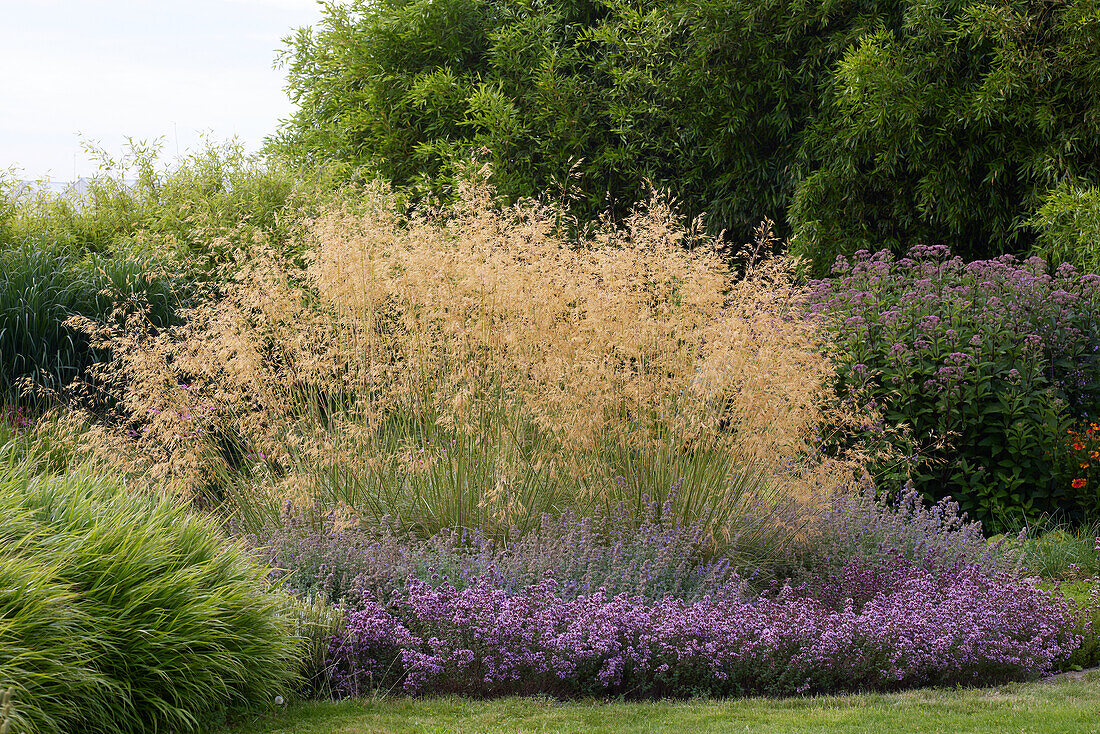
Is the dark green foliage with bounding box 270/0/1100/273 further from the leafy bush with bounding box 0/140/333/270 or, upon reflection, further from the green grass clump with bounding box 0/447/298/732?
the green grass clump with bounding box 0/447/298/732

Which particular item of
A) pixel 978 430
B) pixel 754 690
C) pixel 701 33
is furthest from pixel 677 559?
pixel 701 33

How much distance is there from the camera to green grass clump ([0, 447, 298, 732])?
3.24m

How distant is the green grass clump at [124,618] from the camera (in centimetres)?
324

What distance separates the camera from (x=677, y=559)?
195 inches

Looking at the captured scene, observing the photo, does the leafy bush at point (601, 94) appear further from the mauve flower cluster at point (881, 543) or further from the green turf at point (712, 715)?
the green turf at point (712, 715)

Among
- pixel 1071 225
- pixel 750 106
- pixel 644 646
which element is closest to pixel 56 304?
pixel 644 646

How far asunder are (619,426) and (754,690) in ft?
5.31

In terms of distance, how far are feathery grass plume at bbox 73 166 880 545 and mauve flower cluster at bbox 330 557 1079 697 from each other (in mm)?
792

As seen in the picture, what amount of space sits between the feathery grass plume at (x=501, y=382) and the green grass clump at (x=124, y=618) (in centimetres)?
141

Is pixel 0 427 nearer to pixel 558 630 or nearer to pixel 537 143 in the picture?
pixel 558 630

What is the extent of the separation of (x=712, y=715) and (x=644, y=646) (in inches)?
18.8

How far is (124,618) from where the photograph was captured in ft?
11.6

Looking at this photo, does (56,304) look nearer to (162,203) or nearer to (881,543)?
(162,203)

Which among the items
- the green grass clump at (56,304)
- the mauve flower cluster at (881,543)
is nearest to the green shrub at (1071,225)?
the mauve flower cluster at (881,543)
